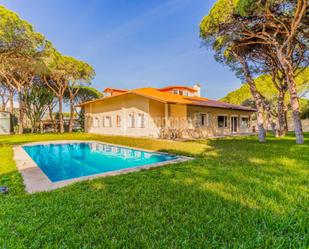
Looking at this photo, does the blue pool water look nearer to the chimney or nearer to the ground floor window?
the ground floor window

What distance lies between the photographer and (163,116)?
663 inches

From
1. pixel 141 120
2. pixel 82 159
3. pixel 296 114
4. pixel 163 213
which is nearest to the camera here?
pixel 163 213

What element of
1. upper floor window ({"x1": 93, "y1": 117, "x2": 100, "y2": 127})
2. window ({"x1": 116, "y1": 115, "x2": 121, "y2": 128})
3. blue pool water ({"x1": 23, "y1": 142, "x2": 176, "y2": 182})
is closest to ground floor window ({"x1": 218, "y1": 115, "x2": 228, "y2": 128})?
window ({"x1": 116, "y1": 115, "x2": 121, "y2": 128})

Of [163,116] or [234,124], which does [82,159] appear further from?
[234,124]

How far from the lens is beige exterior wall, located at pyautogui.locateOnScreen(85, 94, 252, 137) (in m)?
16.3

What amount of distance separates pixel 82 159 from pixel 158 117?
8.97 m

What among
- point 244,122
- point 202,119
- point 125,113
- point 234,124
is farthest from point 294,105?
point 125,113

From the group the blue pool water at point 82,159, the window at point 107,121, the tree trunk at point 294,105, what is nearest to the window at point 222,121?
the tree trunk at point 294,105

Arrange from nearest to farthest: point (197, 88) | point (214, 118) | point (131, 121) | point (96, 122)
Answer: point (131, 121)
point (214, 118)
point (96, 122)
point (197, 88)

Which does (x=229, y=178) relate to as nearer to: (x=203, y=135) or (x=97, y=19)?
(x=203, y=135)

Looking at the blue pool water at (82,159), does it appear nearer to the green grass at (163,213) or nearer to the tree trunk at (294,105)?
the green grass at (163,213)

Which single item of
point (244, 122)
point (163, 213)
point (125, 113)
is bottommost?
point (163, 213)

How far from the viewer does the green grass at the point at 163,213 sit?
2174 mm

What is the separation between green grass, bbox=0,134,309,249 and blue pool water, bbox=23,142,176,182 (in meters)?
2.04
